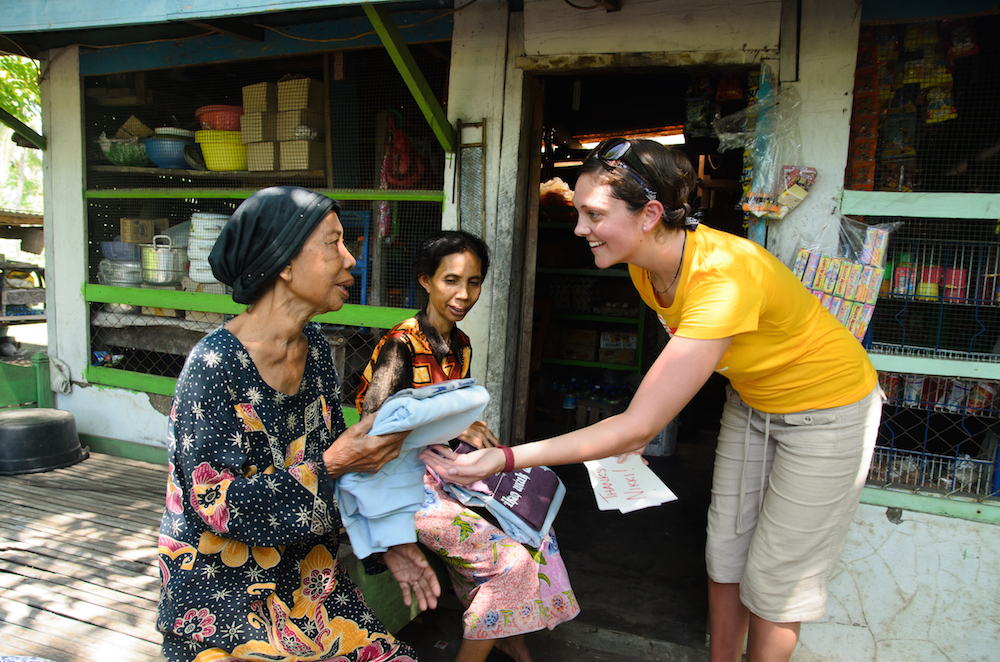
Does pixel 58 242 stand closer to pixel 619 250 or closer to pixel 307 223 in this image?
pixel 307 223

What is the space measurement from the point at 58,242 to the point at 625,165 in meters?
4.76

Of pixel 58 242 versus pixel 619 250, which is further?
pixel 58 242

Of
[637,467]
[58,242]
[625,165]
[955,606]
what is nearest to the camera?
[625,165]

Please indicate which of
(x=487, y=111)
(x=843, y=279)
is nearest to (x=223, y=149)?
(x=487, y=111)

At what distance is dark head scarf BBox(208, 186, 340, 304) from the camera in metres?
1.53

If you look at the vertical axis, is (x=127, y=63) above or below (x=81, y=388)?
above

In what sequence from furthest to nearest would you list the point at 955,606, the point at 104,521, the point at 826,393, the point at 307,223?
the point at 104,521
the point at 955,606
the point at 826,393
the point at 307,223

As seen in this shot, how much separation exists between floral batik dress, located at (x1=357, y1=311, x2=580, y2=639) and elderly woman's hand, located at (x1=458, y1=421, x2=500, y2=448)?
0.77ft

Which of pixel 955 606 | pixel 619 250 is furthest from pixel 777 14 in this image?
pixel 955 606

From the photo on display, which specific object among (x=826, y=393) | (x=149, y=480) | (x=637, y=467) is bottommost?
(x=149, y=480)

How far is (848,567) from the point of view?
270cm

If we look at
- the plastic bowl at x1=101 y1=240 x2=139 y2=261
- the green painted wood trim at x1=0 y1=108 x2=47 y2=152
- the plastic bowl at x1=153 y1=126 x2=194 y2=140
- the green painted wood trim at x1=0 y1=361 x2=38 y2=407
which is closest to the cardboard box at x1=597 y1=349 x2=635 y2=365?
the plastic bowl at x1=153 y1=126 x2=194 y2=140

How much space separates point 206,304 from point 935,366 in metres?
4.22

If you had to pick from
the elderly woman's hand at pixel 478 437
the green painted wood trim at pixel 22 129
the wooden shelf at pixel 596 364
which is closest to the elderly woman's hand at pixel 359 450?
the elderly woman's hand at pixel 478 437
